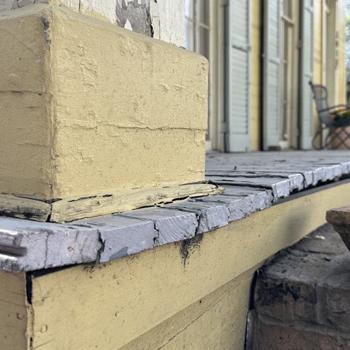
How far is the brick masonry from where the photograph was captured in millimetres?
1364

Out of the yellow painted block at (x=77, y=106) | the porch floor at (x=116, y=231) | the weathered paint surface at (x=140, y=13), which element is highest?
the weathered paint surface at (x=140, y=13)

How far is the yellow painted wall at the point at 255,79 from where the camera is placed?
16.0 feet

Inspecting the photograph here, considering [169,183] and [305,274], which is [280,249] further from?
[169,183]

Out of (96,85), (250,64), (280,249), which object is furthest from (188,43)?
(96,85)

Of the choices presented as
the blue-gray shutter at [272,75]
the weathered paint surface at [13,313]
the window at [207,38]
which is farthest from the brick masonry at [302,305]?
the blue-gray shutter at [272,75]

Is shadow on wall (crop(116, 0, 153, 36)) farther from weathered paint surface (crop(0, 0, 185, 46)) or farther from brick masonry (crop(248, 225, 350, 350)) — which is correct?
brick masonry (crop(248, 225, 350, 350))

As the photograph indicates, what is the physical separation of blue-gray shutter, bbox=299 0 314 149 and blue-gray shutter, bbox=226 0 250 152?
1.82 meters

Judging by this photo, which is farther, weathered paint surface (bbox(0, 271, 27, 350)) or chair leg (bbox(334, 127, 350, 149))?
chair leg (bbox(334, 127, 350, 149))

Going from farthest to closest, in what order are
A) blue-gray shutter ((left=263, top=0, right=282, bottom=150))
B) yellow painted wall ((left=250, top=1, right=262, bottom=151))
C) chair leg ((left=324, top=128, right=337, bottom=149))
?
chair leg ((left=324, top=128, right=337, bottom=149))
blue-gray shutter ((left=263, top=0, right=282, bottom=150))
yellow painted wall ((left=250, top=1, right=262, bottom=151))

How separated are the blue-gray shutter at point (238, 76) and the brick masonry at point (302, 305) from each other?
108 inches

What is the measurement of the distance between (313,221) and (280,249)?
0.42 m

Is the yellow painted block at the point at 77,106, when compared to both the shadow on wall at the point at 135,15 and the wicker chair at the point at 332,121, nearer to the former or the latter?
the shadow on wall at the point at 135,15

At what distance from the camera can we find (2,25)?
917mm

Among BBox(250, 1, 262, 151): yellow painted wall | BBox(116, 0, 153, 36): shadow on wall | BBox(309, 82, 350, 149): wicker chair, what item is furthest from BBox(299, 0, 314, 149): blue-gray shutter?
BBox(116, 0, 153, 36): shadow on wall
